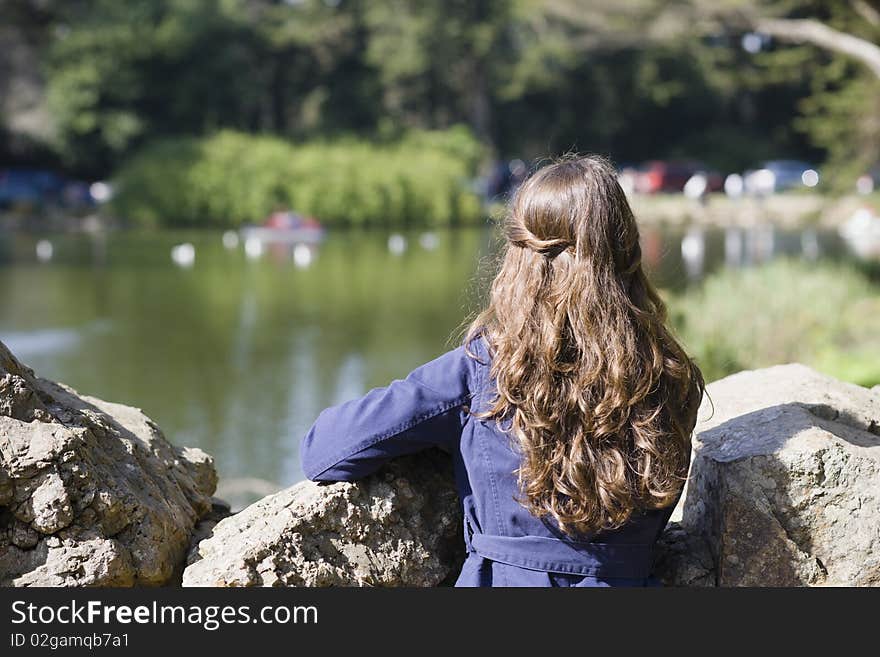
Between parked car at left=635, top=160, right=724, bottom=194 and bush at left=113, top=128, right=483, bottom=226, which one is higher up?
bush at left=113, top=128, right=483, bottom=226

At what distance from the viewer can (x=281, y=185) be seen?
111 feet

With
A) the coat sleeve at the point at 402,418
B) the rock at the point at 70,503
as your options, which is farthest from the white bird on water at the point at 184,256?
the coat sleeve at the point at 402,418

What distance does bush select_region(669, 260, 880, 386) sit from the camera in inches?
404

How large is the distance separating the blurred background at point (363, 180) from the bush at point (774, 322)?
0.04m

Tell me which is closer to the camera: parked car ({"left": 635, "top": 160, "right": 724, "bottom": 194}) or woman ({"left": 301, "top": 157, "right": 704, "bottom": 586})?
woman ({"left": 301, "top": 157, "right": 704, "bottom": 586})

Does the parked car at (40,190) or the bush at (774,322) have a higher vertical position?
the bush at (774,322)

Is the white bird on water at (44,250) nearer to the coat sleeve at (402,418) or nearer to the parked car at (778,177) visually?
the coat sleeve at (402,418)

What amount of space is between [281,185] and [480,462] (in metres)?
32.0

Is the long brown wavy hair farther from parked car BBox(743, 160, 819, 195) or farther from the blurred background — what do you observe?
parked car BBox(743, 160, 819, 195)

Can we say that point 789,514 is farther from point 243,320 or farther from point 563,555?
point 243,320

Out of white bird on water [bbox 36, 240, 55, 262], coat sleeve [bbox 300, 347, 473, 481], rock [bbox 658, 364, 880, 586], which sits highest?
coat sleeve [bbox 300, 347, 473, 481]

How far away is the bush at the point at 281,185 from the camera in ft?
107

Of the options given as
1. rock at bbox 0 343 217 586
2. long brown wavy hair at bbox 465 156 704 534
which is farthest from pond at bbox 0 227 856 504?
rock at bbox 0 343 217 586

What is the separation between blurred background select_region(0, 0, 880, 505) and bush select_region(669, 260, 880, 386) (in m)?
0.04
